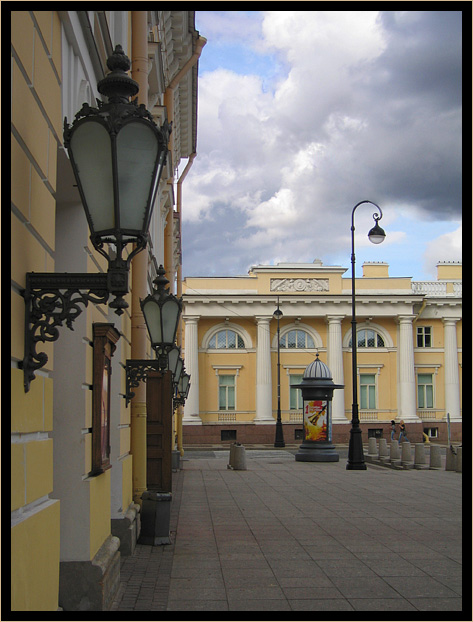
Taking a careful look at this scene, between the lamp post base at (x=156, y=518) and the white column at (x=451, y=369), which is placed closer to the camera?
the lamp post base at (x=156, y=518)

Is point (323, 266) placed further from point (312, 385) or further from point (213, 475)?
point (213, 475)

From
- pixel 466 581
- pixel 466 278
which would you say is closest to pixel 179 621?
pixel 466 581

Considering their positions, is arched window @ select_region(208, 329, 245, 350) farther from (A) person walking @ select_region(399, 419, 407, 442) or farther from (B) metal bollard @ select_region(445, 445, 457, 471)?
(B) metal bollard @ select_region(445, 445, 457, 471)

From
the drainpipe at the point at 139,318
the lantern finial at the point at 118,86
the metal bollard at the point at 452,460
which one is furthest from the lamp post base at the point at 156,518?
the metal bollard at the point at 452,460

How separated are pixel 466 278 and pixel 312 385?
27.4 metres

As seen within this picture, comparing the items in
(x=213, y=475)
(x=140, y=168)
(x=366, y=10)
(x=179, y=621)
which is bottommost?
(x=213, y=475)

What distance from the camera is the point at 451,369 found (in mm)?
57406

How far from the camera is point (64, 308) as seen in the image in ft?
14.6

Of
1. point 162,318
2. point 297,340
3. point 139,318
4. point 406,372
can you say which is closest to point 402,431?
point 406,372

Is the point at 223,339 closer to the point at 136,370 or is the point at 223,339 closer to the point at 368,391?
the point at 368,391

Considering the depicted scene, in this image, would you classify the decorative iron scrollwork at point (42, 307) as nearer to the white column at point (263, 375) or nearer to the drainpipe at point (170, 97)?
the drainpipe at point (170, 97)

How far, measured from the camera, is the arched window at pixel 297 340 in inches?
2234

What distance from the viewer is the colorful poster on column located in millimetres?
30812

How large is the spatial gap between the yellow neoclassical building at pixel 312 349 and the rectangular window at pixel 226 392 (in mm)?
69
